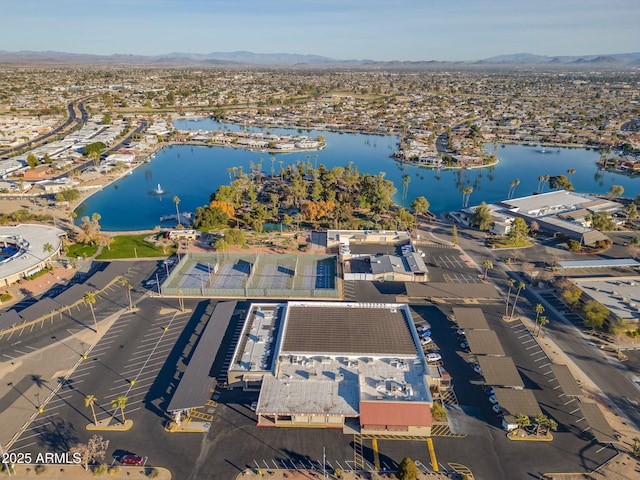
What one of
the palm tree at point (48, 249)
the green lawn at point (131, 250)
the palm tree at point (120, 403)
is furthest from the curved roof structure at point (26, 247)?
the palm tree at point (120, 403)

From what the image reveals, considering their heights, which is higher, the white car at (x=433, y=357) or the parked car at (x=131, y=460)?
the white car at (x=433, y=357)

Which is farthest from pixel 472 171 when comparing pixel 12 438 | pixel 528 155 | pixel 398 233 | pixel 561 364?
pixel 12 438

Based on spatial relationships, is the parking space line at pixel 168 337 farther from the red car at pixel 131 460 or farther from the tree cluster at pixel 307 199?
the tree cluster at pixel 307 199

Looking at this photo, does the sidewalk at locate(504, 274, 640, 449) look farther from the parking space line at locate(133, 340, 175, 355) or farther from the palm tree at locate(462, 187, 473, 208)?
the palm tree at locate(462, 187, 473, 208)

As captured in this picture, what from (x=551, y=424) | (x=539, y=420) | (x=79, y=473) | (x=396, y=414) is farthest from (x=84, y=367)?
(x=551, y=424)

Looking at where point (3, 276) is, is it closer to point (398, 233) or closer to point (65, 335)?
point (65, 335)

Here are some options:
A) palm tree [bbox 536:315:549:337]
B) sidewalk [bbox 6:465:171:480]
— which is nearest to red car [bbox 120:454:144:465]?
sidewalk [bbox 6:465:171:480]
